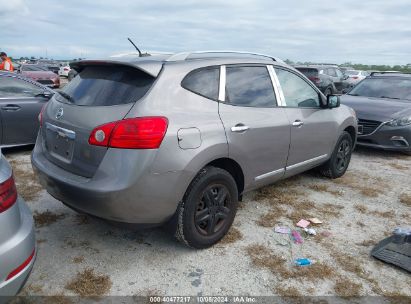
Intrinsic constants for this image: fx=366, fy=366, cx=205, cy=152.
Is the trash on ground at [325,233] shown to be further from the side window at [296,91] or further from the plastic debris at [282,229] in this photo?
the side window at [296,91]

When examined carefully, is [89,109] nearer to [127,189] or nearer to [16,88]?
[127,189]

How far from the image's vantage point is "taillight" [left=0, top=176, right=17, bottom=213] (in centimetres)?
201

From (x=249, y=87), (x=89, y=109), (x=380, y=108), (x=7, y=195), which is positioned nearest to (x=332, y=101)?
(x=249, y=87)

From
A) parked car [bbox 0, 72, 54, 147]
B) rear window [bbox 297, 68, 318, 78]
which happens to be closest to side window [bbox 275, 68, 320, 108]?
parked car [bbox 0, 72, 54, 147]

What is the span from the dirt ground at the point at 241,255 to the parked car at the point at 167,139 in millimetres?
304

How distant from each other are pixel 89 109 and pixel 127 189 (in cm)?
75

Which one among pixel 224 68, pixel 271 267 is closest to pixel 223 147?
pixel 224 68

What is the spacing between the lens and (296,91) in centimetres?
436

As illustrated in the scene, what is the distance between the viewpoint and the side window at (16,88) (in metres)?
6.05

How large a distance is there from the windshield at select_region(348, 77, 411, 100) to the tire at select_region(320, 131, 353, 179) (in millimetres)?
3021

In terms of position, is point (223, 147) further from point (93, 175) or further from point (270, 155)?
point (93, 175)

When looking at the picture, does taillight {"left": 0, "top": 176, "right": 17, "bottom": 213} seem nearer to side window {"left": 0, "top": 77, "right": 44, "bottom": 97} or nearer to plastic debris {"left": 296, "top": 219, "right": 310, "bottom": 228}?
plastic debris {"left": 296, "top": 219, "right": 310, "bottom": 228}

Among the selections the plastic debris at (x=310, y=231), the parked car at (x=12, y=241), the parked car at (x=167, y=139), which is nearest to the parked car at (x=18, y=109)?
the parked car at (x=167, y=139)

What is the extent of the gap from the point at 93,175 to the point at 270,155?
1.86 metres
